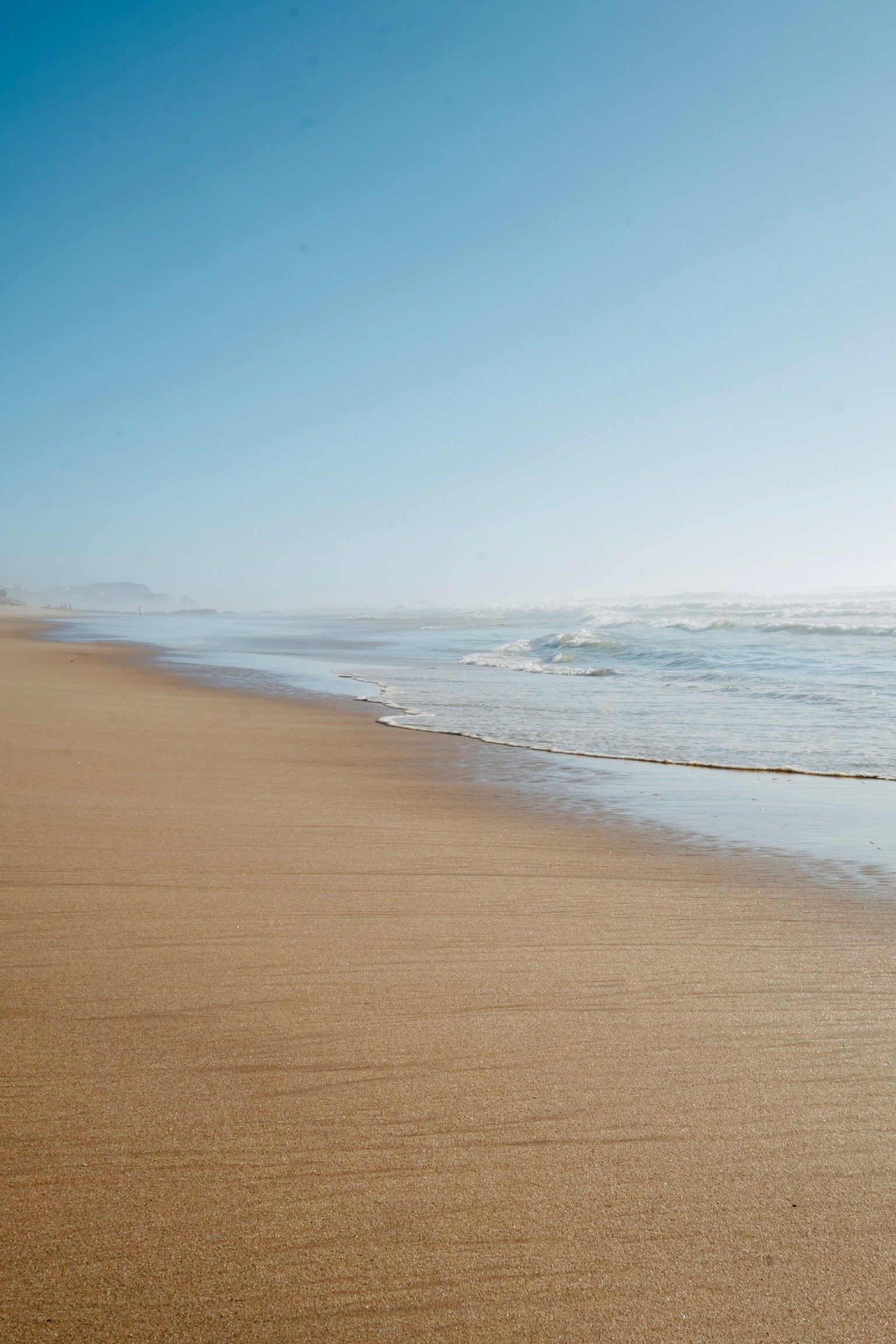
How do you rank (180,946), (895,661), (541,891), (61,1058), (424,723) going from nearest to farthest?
(61,1058) < (180,946) < (541,891) < (424,723) < (895,661)

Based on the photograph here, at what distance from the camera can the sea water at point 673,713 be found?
5371 millimetres

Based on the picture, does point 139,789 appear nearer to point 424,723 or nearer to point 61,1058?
point 61,1058

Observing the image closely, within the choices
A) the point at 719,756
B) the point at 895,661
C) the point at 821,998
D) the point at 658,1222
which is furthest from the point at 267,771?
the point at 895,661

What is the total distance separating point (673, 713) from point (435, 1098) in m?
8.89

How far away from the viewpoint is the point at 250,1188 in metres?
1.74

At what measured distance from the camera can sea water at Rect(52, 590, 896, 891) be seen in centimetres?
537

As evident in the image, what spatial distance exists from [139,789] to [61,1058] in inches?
135

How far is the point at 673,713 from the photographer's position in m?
10.4

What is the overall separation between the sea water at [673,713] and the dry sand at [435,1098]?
4.66ft

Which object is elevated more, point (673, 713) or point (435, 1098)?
point (673, 713)

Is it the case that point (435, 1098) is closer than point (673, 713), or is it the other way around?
point (435, 1098)

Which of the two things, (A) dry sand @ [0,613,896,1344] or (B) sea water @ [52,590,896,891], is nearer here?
(A) dry sand @ [0,613,896,1344]

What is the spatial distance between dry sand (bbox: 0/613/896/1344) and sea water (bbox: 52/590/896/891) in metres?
1.42

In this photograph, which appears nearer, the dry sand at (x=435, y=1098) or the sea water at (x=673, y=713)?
the dry sand at (x=435, y=1098)
